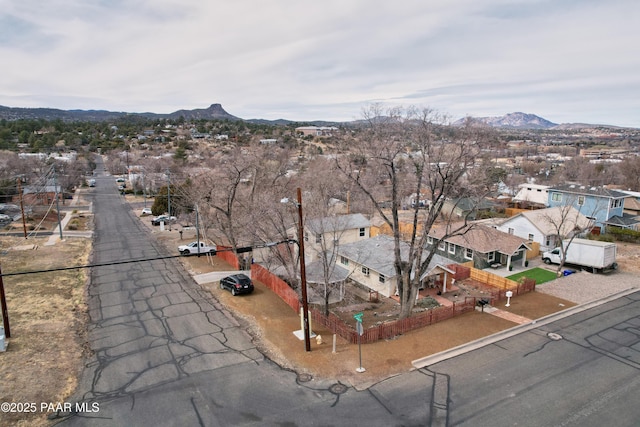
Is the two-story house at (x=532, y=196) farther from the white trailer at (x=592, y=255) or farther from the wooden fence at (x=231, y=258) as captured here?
the wooden fence at (x=231, y=258)

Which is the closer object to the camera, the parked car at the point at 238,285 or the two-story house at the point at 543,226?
the parked car at the point at 238,285

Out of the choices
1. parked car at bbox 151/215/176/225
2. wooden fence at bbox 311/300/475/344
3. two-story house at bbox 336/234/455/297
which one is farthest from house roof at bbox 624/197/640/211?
parked car at bbox 151/215/176/225

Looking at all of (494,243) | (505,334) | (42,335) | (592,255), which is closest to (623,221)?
(592,255)

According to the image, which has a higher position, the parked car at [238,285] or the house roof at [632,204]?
the house roof at [632,204]

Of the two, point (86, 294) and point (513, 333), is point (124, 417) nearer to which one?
point (86, 294)

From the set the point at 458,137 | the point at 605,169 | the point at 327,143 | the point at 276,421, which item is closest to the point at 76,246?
the point at 276,421

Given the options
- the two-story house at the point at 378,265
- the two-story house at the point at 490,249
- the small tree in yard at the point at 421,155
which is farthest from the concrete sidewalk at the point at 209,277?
the two-story house at the point at 490,249
